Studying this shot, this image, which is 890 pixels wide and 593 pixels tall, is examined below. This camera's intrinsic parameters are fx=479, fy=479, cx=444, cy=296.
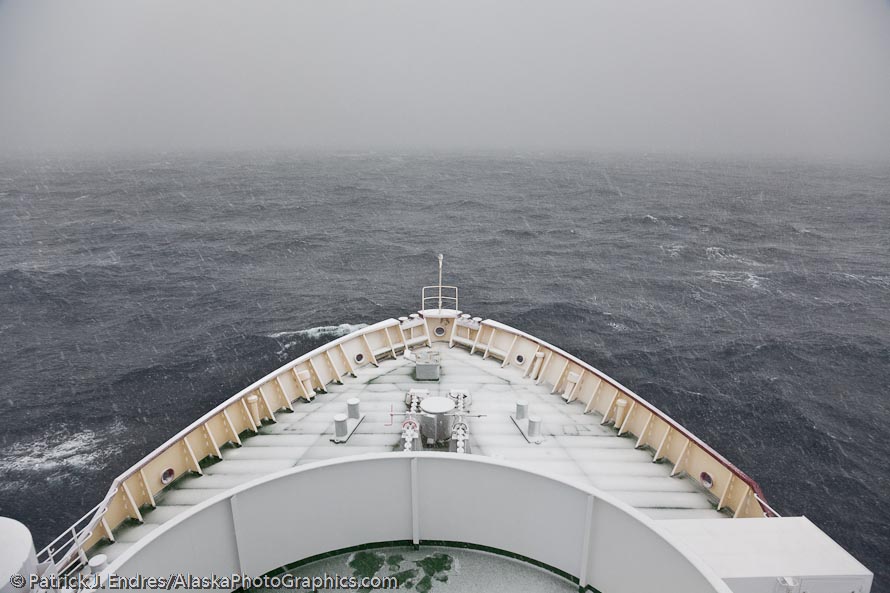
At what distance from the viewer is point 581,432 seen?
15.0 meters

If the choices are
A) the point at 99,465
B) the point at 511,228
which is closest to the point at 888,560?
the point at 99,465

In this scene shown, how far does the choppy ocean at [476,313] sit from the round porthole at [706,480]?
11.1 m

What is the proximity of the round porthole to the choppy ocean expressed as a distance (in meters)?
11.1

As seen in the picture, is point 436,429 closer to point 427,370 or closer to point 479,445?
point 479,445

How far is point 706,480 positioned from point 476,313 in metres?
29.4

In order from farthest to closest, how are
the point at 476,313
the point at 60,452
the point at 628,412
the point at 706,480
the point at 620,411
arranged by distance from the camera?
the point at 476,313
the point at 60,452
the point at 620,411
the point at 628,412
the point at 706,480

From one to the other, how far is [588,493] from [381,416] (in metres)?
9.79

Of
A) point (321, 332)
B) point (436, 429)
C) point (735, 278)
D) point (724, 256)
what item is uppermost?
point (436, 429)

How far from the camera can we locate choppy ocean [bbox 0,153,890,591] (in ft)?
78.5

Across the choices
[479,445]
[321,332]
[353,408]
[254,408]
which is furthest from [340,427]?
[321,332]

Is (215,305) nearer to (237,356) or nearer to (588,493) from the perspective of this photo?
(237,356)

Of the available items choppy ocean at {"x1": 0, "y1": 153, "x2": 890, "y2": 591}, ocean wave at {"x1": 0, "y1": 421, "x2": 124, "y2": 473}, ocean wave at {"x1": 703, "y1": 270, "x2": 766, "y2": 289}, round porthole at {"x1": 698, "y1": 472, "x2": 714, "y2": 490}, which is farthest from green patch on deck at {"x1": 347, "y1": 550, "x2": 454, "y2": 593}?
ocean wave at {"x1": 703, "y1": 270, "x2": 766, "y2": 289}

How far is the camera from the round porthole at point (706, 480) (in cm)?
1259

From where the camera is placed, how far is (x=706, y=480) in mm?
12734
